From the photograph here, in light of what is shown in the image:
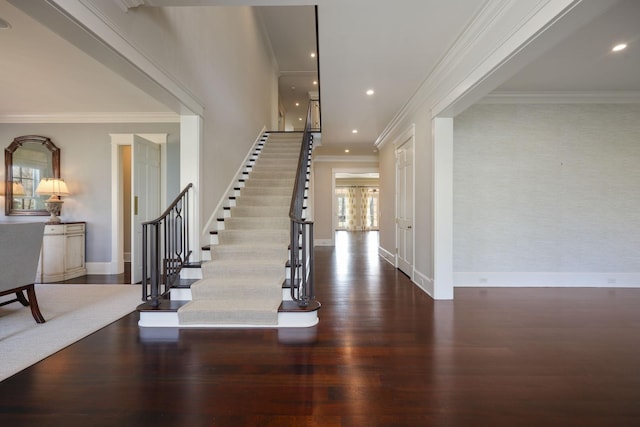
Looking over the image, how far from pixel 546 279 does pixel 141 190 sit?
6.49 metres

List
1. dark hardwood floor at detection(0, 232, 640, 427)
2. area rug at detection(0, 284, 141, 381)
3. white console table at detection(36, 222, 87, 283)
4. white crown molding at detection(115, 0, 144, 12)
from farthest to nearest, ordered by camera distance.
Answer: white console table at detection(36, 222, 87, 283)
area rug at detection(0, 284, 141, 381)
white crown molding at detection(115, 0, 144, 12)
dark hardwood floor at detection(0, 232, 640, 427)

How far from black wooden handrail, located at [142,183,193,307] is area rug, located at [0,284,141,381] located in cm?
54

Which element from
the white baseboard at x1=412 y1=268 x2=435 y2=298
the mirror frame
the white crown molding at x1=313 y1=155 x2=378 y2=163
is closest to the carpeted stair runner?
the white baseboard at x1=412 y1=268 x2=435 y2=298

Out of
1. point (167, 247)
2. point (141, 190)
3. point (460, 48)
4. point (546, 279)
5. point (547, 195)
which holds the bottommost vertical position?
point (546, 279)

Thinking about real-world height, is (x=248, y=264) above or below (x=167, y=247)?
below

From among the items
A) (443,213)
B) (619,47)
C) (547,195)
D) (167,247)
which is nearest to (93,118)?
(167,247)

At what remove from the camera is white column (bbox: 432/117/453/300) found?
11.8ft

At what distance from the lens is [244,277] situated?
3.25 meters

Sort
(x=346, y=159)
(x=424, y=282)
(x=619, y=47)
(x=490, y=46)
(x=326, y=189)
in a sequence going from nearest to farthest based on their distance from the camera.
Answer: (x=490, y=46), (x=619, y=47), (x=424, y=282), (x=346, y=159), (x=326, y=189)

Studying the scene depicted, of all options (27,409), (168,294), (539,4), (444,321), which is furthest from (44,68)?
(444,321)

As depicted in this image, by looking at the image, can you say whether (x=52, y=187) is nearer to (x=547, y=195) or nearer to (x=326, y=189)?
(x=326, y=189)

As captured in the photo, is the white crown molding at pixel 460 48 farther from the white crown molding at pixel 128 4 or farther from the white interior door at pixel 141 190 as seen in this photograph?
the white interior door at pixel 141 190

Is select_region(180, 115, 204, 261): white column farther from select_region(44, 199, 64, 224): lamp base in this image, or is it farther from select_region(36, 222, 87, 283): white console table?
select_region(44, 199, 64, 224): lamp base

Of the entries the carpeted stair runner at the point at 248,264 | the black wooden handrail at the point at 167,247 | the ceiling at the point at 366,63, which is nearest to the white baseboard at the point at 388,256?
the carpeted stair runner at the point at 248,264
